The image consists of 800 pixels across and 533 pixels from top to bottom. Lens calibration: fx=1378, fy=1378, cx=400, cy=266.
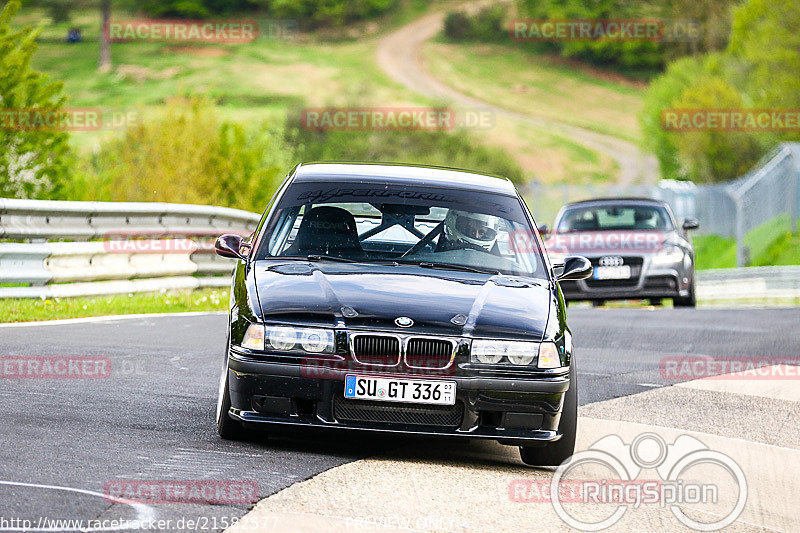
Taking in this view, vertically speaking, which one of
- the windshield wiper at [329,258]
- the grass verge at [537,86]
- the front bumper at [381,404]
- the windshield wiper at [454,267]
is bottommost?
the grass verge at [537,86]

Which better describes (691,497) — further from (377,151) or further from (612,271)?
(377,151)

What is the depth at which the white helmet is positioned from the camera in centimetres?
788

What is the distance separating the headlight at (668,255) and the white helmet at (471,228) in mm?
10929

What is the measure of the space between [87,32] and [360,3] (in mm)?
29697

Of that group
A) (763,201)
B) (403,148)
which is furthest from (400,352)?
(403,148)

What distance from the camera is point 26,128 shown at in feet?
66.2

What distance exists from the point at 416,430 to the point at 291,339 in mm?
739

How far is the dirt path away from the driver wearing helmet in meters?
88.0

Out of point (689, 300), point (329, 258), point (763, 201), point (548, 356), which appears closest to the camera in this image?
point (548, 356)

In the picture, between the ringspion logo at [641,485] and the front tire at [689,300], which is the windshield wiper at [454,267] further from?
the front tire at [689,300]

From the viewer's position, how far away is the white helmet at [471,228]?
7879mm

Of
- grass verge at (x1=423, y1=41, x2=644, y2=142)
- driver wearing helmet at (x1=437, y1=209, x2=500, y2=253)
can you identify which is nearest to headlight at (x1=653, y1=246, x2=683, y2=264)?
driver wearing helmet at (x1=437, y1=209, x2=500, y2=253)

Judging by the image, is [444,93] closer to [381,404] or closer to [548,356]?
[548,356]

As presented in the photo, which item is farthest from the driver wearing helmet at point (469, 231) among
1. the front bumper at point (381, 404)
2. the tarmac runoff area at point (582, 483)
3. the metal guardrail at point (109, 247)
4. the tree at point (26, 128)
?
the tree at point (26, 128)
